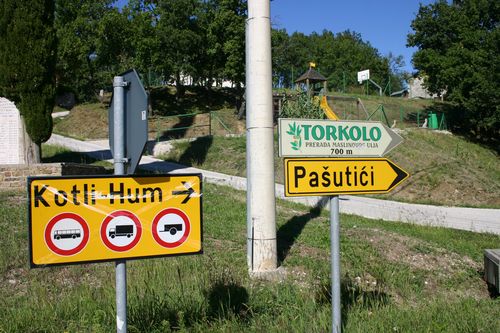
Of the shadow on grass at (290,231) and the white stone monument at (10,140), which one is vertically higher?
the white stone monument at (10,140)

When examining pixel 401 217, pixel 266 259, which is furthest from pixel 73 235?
pixel 401 217

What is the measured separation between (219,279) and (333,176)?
2.23 meters

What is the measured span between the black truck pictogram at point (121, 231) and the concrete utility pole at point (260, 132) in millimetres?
3348

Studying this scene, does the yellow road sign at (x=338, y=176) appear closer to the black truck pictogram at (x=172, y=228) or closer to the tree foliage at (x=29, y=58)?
the black truck pictogram at (x=172, y=228)

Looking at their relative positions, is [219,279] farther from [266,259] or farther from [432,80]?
[432,80]

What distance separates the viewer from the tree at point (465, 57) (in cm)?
2473

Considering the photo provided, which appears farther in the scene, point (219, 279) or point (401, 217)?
point (401, 217)

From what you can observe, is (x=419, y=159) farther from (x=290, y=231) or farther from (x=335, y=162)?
(x=335, y=162)

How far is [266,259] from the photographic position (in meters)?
Answer: 6.17

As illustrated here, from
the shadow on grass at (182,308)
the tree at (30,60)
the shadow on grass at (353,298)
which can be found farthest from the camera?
the tree at (30,60)

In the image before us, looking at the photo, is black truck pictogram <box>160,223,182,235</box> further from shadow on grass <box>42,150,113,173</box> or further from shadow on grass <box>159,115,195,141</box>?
shadow on grass <box>159,115,195,141</box>

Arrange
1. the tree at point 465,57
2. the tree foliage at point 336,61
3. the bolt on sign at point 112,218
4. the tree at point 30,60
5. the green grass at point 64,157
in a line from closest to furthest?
the bolt on sign at point 112,218
the tree at point 30,60
the green grass at point 64,157
the tree at point 465,57
the tree foliage at point 336,61

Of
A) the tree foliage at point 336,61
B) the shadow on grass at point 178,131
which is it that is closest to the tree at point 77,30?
the shadow on grass at point 178,131

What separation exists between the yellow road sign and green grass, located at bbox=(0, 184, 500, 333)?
123 centimetres
